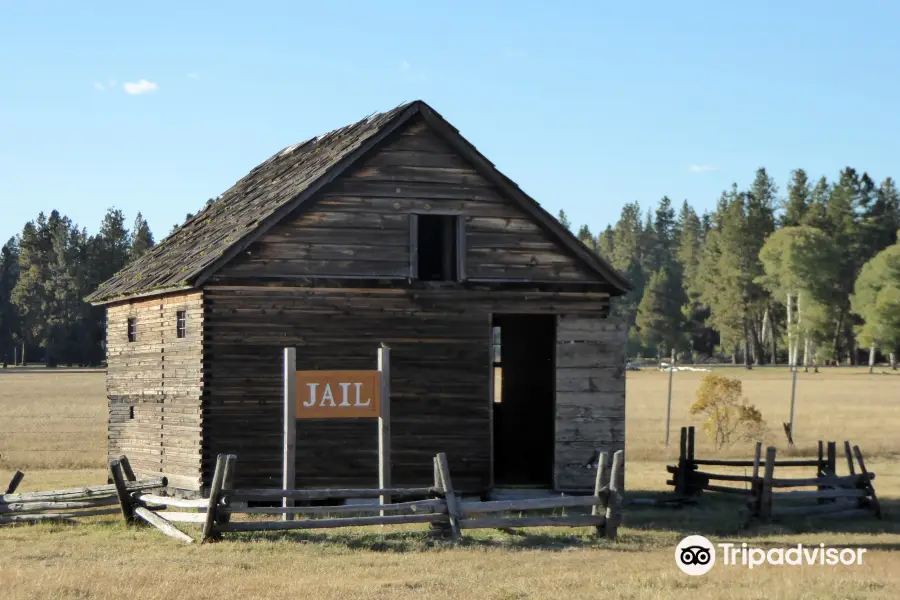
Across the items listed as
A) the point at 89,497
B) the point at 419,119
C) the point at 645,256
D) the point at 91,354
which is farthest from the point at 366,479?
the point at 645,256

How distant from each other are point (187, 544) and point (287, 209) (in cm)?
629

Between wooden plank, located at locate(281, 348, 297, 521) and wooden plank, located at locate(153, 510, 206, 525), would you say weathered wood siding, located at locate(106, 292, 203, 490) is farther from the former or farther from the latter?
wooden plank, located at locate(153, 510, 206, 525)

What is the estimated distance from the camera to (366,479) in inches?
843

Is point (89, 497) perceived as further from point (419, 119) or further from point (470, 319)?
point (419, 119)

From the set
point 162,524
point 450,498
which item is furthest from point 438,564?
point 162,524

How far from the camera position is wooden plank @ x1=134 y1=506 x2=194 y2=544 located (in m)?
17.2

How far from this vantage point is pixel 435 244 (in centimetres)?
2538

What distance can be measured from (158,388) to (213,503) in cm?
694

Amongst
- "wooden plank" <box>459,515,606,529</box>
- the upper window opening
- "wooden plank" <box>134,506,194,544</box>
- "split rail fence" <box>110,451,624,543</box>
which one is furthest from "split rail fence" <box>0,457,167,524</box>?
the upper window opening

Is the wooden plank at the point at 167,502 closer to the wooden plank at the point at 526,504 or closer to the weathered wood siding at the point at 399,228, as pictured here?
the wooden plank at the point at 526,504

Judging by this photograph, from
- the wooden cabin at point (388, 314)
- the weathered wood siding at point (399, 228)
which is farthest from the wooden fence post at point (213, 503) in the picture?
the weathered wood siding at point (399, 228)

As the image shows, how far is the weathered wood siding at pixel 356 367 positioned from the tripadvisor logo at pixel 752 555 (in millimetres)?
5367

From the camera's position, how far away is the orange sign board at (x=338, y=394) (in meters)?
18.8

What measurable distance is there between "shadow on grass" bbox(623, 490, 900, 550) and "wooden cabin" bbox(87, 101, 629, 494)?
60.7 inches
